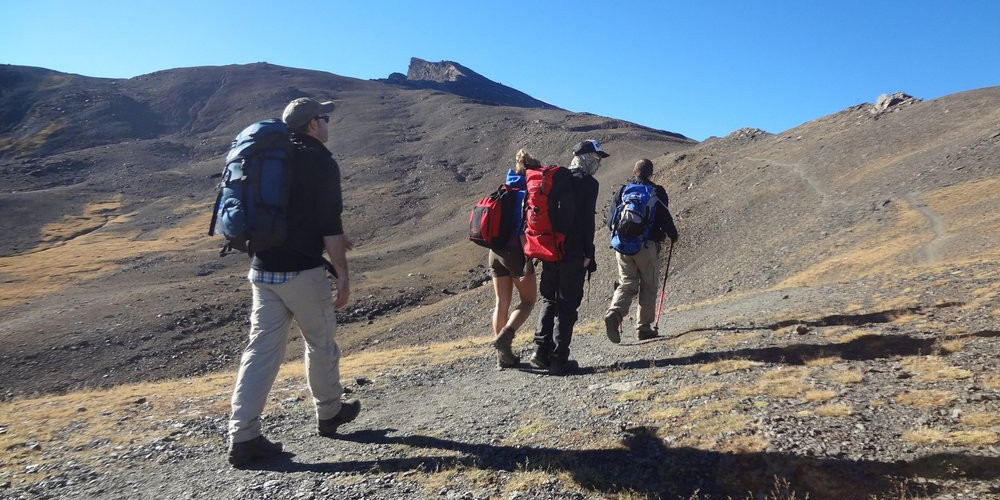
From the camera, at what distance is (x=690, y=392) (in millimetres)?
5363

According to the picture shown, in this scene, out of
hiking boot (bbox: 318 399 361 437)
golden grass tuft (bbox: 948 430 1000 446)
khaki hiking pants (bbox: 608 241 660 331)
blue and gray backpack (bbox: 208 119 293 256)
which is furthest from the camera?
khaki hiking pants (bbox: 608 241 660 331)

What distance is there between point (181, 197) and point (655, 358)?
6208 cm

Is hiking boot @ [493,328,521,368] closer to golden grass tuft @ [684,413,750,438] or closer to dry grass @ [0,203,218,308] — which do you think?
golden grass tuft @ [684,413,750,438]

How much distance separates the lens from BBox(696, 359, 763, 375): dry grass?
20.0 ft

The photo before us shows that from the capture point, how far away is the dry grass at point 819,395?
4.79 meters

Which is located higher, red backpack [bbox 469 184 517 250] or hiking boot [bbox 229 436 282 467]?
red backpack [bbox 469 184 517 250]

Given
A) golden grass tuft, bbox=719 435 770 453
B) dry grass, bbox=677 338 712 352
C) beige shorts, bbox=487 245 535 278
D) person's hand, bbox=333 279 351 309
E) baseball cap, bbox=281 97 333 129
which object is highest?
baseball cap, bbox=281 97 333 129

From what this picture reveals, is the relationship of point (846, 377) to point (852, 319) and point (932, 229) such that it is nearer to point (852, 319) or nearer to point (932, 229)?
point (852, 319)

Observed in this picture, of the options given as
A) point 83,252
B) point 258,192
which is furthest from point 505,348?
point 83,252

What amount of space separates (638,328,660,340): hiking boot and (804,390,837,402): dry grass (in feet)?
12.7

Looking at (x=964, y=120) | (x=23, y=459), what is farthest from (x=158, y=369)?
(x=964, y=120)

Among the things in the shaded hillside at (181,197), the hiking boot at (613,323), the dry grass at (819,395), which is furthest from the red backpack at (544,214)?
the shaded hillside at (181,197)

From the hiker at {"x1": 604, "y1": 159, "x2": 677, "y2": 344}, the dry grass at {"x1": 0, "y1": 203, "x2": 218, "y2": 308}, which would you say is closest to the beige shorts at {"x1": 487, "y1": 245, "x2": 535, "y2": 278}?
the hiker at {"x1": 604, "y1": 159, "x2": 677, "y2": 344}

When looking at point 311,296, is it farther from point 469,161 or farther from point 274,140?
point 469,161
